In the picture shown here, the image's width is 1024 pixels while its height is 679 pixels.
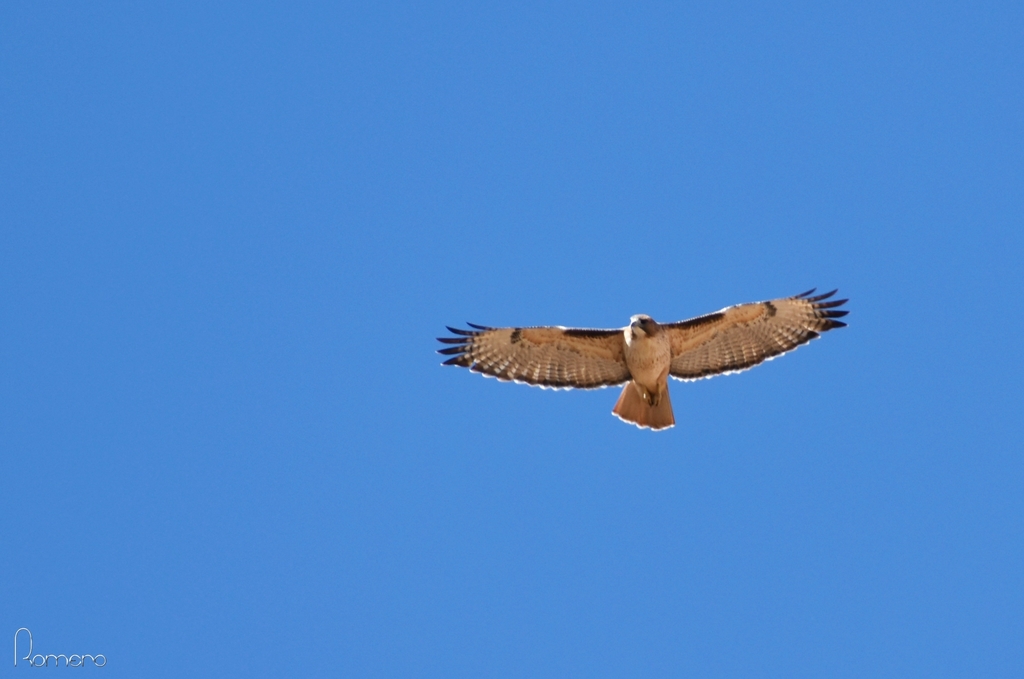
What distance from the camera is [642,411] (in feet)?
42.7

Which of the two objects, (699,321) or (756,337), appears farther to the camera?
(756,337)

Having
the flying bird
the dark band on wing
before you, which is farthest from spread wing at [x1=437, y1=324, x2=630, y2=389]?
the dark band on wing

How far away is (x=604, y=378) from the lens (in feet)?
44.1

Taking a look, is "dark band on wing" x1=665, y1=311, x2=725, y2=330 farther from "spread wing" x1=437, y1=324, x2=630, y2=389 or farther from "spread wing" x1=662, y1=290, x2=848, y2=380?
"spread wing" x1=437, y1=324, x2=630, y2=389

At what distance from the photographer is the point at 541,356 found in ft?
44.3

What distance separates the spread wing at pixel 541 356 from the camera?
43.3 feet

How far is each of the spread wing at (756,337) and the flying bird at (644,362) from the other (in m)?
0.01

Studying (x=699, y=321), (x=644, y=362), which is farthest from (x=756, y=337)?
(x=644, y=362)

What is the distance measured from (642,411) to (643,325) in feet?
3.61

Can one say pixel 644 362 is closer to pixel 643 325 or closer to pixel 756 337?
pixel 643 325

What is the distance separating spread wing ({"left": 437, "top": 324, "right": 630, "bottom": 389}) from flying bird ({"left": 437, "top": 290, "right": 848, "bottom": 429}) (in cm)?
1

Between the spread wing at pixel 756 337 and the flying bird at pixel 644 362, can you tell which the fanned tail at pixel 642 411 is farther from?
the spread wing at pixel 756 337

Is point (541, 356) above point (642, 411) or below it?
above

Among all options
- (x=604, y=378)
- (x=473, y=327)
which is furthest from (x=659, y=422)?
(x=473, y=327)
